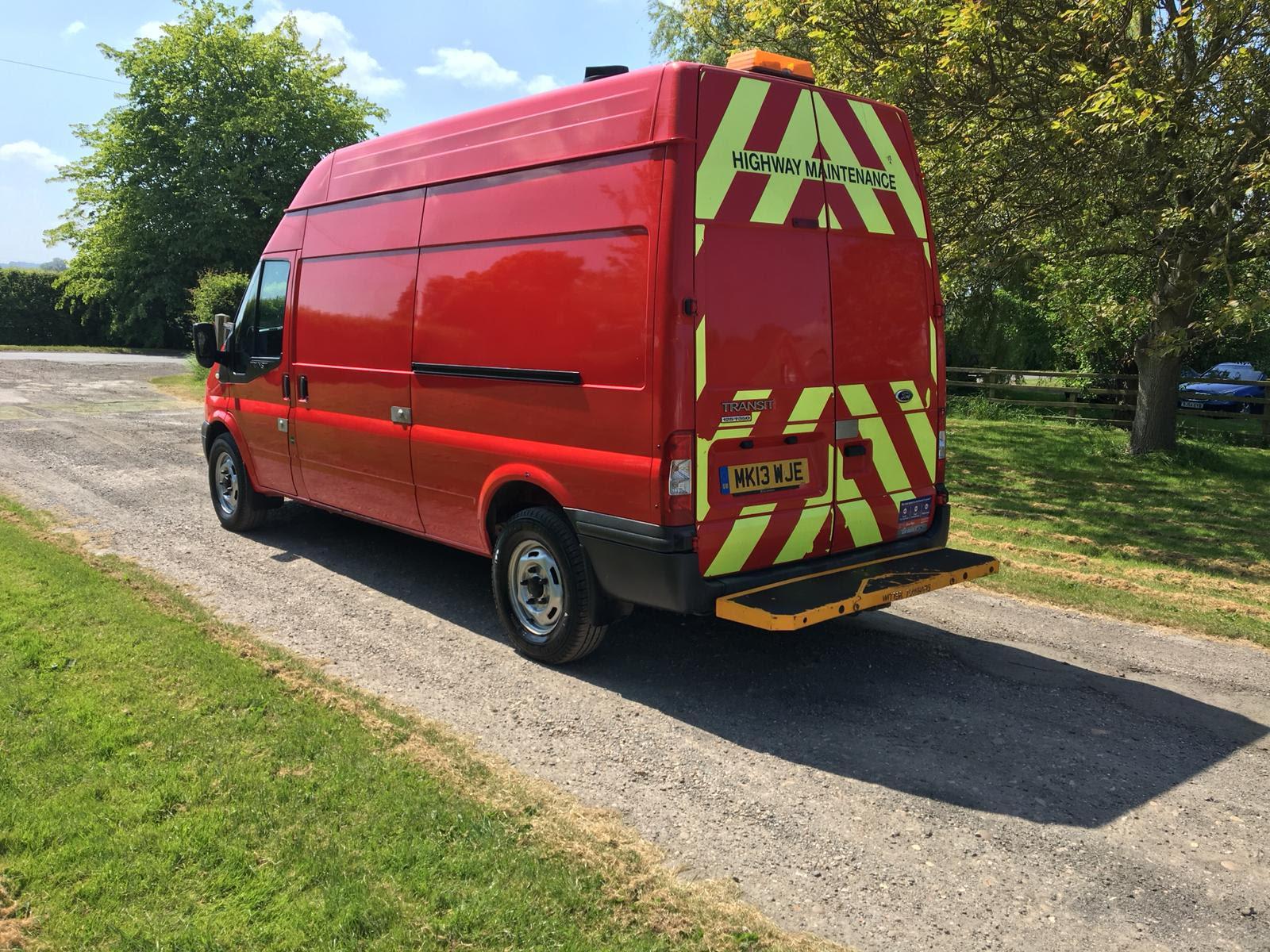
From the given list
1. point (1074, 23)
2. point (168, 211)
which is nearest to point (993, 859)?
point (1074, 23)

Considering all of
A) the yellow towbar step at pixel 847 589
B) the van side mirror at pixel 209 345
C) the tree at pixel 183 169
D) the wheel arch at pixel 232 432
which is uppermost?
the tree at pixel 183 169

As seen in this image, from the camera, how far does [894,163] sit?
529 centimetres

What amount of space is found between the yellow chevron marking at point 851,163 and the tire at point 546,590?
2.30m

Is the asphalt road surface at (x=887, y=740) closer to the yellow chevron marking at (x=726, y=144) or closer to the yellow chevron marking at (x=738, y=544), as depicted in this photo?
the yellow chevron marking at (x=738, y=544)

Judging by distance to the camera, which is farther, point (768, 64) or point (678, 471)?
point (768, 64)

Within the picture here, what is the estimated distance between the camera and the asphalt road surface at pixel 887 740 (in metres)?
3.14

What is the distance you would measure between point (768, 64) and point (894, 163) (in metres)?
Answer: 0.95

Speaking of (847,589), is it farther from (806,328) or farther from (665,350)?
(665,350)

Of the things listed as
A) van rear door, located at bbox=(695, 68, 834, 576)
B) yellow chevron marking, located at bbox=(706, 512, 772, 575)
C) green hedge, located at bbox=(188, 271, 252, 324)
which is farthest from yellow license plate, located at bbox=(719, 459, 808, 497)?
green hedge, located at bbox=(188, 271, 252, 324)

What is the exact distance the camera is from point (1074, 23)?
29.6 ft

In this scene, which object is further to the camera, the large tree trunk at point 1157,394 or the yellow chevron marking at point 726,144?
the large tree trunk at point 1157,394

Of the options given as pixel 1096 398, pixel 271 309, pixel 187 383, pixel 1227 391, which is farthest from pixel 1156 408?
pixel 187 383

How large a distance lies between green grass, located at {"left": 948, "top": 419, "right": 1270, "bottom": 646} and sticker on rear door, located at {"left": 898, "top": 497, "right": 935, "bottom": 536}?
163 cm

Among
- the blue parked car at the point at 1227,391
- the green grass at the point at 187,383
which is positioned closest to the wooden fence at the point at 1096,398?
the blue parked car at the point at 1227,391
